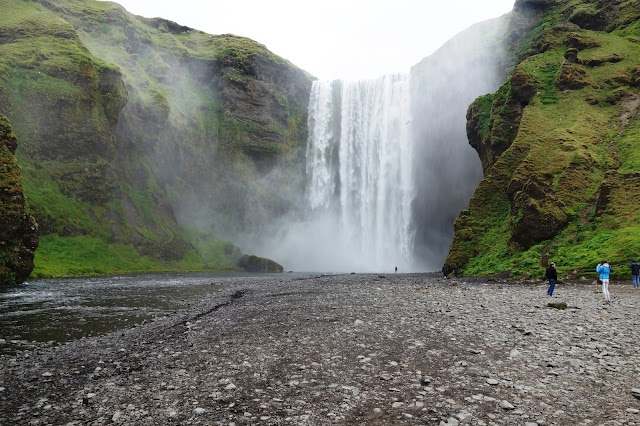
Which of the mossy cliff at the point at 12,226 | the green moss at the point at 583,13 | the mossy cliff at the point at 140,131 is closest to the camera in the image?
the mossy cliff at the point at 12,226

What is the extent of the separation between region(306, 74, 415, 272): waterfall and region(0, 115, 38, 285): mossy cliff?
64853 millimetres

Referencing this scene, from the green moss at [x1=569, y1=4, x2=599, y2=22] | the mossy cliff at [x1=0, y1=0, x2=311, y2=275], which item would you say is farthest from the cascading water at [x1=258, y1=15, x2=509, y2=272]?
the mossy cliff at [x1=0, y1=0, x2=311, y2=275]

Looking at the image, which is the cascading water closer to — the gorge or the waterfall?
the waterfall

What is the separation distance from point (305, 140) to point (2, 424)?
109856 millimetres

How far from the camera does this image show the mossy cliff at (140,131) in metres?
70.2

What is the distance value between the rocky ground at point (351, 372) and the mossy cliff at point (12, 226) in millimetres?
31493

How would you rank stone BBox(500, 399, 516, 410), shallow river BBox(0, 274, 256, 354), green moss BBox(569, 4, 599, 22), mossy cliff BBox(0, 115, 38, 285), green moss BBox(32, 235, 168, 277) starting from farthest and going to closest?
green moss BBox(569, 4, 599, 22)
green moss BBox(32, 235, 168, 277)
mossy cliff BBox(0, 115, 38, 285)
shallow river BBox(0, 274, 256, 354)
stone BBox(500, 399, 516, 410)

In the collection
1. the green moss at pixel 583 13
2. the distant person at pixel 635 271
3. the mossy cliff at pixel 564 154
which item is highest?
the green moss at pixel 583 13

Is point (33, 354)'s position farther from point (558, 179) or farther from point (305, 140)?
point (305, 140)

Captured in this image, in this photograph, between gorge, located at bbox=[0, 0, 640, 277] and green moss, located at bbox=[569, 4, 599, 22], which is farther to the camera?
green moss, located at bbox=[569, 4, 599, 22]

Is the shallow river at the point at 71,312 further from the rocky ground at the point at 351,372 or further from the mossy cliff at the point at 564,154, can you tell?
the mossy cliff at the point at 564,154

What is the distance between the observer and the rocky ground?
8062mm

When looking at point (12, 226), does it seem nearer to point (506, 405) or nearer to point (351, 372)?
point (351, 372)

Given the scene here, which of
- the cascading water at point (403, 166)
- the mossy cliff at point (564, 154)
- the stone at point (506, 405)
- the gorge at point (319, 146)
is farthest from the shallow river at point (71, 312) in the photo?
the cascading water at point (403, 166)
